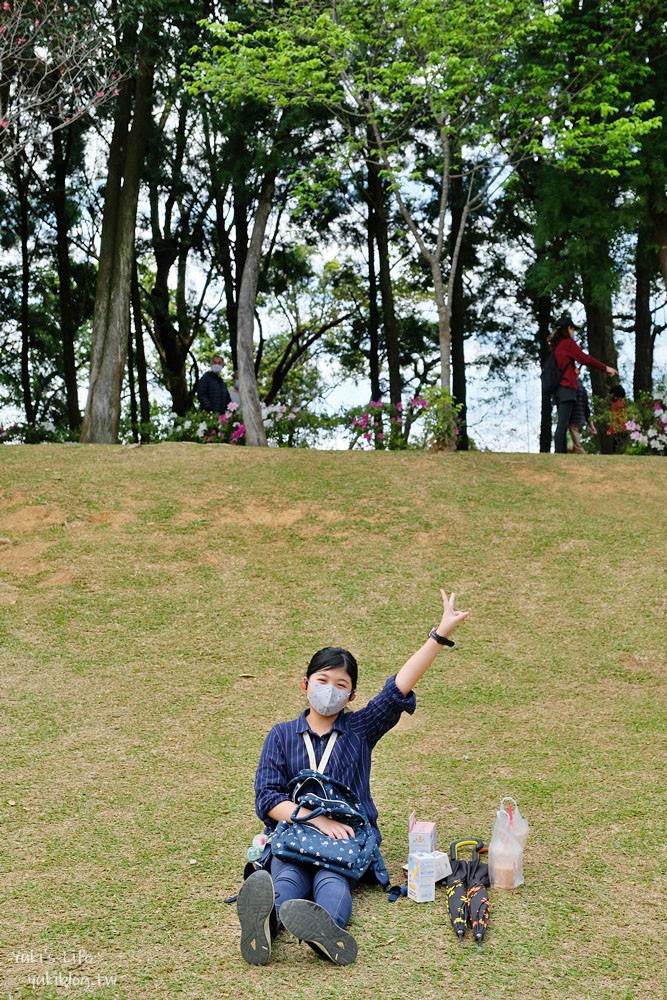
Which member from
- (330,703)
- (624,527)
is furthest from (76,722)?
(624,527)

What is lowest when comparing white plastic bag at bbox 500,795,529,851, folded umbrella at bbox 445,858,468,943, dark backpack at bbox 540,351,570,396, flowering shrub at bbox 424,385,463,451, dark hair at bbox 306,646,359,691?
folded umbrella at bbox 445,858,468,943

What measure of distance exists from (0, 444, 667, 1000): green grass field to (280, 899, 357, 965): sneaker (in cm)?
8

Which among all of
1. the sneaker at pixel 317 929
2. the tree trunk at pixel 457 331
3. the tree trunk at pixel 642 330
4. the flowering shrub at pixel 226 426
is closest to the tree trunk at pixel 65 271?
the flowering shrub at pixel 226 426

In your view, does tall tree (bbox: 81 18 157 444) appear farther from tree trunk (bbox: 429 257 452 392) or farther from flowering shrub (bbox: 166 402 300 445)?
tree trunk (bbox: 429 257 452 392)

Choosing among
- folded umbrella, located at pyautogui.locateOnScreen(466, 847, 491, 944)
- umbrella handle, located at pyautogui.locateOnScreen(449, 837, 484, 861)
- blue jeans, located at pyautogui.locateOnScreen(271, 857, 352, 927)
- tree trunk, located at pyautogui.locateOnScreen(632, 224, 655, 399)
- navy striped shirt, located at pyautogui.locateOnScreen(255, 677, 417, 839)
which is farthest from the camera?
tree trunk, located at pyautogui.locateOnScreen(632, 224, 655, 399)

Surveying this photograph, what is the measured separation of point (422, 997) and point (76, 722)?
131 inches

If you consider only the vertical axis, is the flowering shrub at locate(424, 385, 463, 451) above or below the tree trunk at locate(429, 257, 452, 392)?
below

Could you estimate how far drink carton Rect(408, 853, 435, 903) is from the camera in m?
3.90

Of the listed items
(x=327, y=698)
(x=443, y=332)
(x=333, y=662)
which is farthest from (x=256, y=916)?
(x=443, y=332)

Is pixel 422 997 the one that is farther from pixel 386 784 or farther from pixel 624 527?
pixel 624 527

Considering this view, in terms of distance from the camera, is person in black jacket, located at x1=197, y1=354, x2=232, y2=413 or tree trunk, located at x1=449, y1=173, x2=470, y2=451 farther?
tree trunk, located at x1=449, y1=173, x2=470, y2=451

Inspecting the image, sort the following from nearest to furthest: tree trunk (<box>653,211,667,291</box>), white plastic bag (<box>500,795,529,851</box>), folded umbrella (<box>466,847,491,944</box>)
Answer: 1. folded umbrella (<box>466,847,491,944</box>)
2. white plastic bag (<box>500,795,529,851</box>)
3. tree trunk (<box>653,211,667,291</box>)

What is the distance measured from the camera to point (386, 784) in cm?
530

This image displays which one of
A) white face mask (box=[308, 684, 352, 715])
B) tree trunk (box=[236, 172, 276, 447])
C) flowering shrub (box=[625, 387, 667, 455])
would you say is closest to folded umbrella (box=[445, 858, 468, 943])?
white face mask (box=[308, 684, 352, 715])
